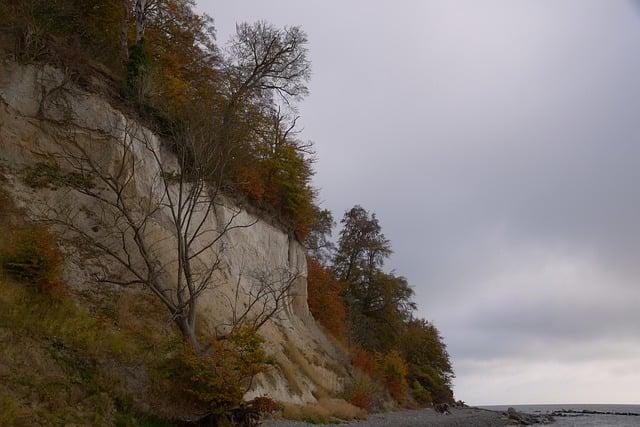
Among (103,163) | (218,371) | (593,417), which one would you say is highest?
(103,163)

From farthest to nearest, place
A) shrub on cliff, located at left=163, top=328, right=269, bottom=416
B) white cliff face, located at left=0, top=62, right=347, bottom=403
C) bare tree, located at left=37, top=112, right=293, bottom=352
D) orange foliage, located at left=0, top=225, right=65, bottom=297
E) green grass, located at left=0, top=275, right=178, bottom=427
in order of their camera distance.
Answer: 1. white cliff face, located at left=0, top=62, right=347, bottom=403
2. bare tree, located at left=37, top=112, right=293, bottom=352
3. orange foliage, located at left=0, top=225, right=65, bottom=297
4. shrub on cliff, located at left=163, top=328, right=269, bottom=416
5. green grass, located at left=0, top=275, right=178, bottom=427

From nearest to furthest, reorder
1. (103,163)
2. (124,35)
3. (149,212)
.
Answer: (149,212), (103,163), (124,35)

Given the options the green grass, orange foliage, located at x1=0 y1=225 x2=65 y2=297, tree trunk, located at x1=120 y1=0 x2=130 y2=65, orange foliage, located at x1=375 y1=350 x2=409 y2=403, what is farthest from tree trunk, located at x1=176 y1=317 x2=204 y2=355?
orange foliage, located at x1=375 y1=350 x2=409 y2=403

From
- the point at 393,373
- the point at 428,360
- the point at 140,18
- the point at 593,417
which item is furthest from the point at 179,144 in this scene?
the point at 593,417

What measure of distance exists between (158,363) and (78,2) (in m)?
17.5

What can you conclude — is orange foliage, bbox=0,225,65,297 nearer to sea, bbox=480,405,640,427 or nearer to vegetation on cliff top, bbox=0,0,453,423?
vegetation on cliff top, bbox=0,0,453,423

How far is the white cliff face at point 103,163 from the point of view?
53.9 feet

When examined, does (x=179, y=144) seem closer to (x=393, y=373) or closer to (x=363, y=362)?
(x=363, y=362)

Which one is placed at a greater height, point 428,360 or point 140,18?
point 140,18

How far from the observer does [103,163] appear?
1827 cm

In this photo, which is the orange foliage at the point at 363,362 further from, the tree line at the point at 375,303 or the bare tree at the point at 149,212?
the bare tree at the point at 149,212

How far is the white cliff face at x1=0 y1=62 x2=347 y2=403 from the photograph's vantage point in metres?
16.4

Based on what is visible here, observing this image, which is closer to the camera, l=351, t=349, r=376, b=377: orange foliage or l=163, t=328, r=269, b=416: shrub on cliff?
l=163, t=328, r=269, b=416: shrub on cliff

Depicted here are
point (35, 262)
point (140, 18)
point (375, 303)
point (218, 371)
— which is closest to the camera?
point (218, 371)
